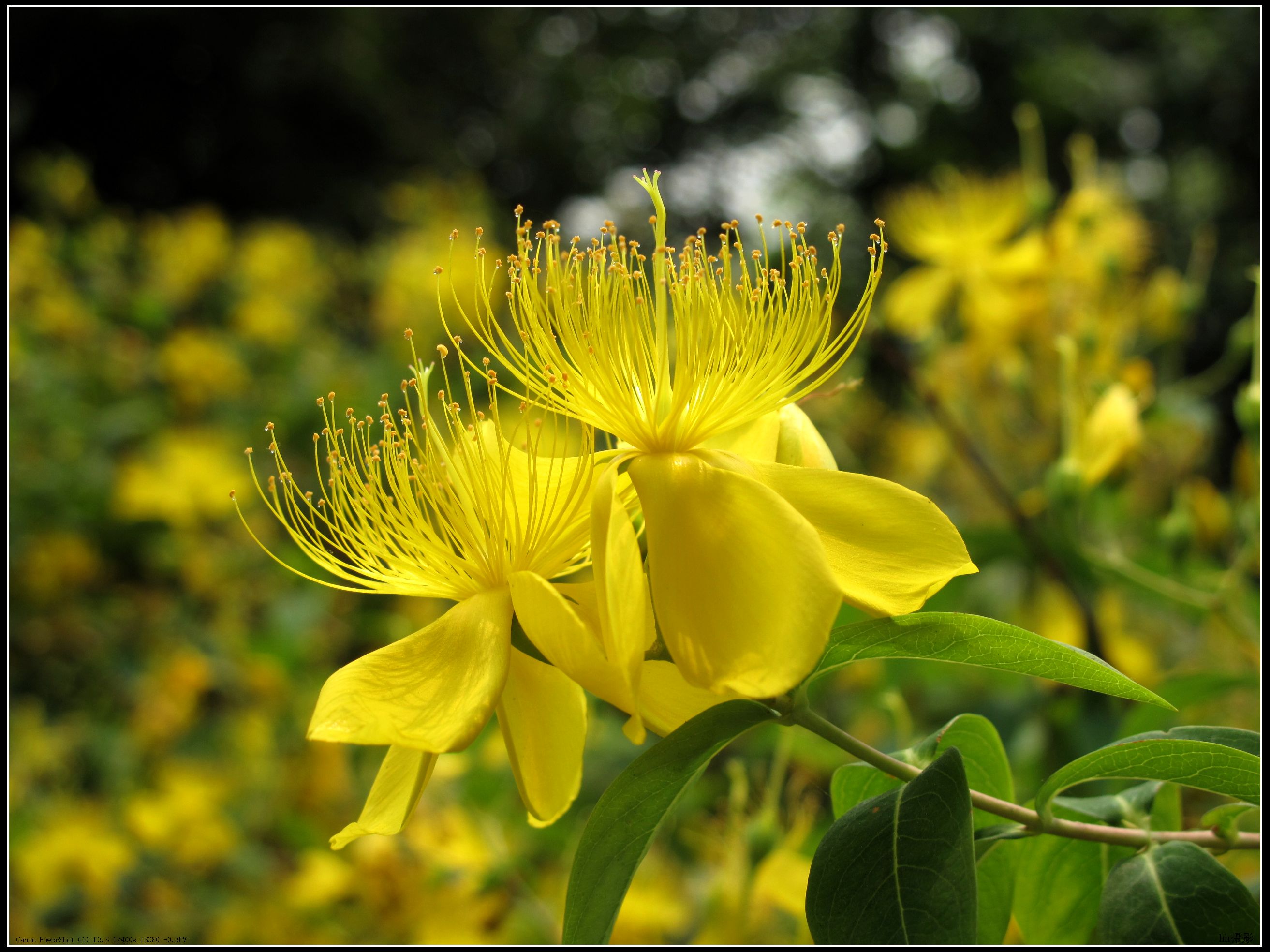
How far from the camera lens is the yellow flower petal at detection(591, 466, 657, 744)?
0.51 m

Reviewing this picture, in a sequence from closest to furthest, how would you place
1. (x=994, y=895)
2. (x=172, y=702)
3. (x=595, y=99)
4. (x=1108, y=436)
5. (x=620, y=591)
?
1. (x=620, y=591)
2. (x=994, y=895)
3. (x=1108, y=436)
4. (x=172, y=702)
5. (x=595, y=99)

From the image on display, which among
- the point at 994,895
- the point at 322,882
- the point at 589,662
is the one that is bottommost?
the point at 322,882

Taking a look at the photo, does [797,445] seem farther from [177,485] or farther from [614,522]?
[177,485]

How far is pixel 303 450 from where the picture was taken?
9.34ft

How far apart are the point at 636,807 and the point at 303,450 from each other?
252cm

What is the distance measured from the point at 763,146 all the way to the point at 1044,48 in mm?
2155

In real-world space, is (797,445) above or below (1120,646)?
above

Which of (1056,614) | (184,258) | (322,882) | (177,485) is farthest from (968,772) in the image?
(184,258)

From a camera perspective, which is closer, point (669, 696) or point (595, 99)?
point (669, 696)

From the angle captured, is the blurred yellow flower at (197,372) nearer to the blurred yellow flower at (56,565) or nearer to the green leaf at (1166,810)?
the blurred yellow flower at (56,565)

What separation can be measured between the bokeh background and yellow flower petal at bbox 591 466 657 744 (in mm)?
194

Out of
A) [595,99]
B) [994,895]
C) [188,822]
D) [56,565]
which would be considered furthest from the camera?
[595,99]

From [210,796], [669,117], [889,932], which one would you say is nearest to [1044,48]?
[669,117]

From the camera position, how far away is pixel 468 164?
6438mm
